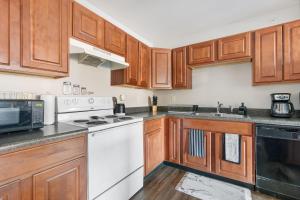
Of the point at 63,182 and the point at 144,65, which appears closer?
the point at 63,182

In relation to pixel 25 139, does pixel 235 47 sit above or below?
above

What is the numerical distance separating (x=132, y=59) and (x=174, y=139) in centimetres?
146

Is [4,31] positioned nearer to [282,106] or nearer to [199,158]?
[199,158]

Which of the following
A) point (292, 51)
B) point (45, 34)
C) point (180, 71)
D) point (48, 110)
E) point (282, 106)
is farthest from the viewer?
point (180, 71)

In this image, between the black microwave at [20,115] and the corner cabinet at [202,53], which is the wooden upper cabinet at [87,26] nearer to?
the black microwave at [20,115]

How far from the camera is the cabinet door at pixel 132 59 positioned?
228cm

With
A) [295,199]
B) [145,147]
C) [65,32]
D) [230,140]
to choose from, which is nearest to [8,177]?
[65,32]

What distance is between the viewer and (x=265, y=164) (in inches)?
→ 71.0

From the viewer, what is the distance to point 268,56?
201 centimetres

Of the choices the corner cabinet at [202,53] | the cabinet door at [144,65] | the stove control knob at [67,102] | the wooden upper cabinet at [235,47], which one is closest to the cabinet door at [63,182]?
the stove control knob at [67,102]

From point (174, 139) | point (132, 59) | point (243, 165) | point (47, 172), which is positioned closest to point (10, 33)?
point (47, 172)

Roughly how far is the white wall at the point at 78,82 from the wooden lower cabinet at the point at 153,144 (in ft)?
2.36

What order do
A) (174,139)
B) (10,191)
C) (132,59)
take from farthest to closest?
(174,139) < (132,59) < (10,191)

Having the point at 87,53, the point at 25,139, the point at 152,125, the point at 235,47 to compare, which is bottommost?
the point at 152,125
